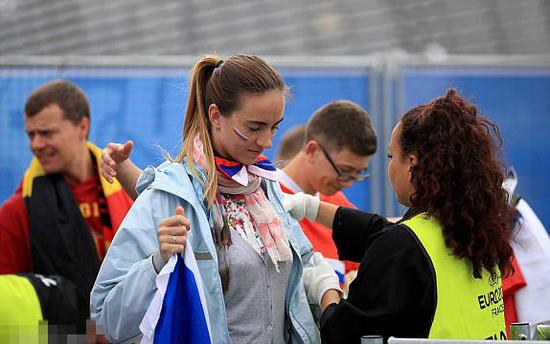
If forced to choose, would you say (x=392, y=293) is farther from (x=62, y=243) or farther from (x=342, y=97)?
(x=342, y=97)

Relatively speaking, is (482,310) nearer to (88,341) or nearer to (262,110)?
(262,110)

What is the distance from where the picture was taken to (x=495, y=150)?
110 inches

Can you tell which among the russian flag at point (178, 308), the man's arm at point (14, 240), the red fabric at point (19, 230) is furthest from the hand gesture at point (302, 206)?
the man's arm at point (14, 240)

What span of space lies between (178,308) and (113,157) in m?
0.72

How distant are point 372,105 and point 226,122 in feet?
10.2

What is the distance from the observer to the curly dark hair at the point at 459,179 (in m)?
2.66

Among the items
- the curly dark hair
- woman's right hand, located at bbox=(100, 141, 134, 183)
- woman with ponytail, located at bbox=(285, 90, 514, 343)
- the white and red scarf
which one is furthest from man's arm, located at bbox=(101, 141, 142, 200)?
the curly dark hair

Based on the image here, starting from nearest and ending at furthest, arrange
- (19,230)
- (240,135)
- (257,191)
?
(240,135), (257,191), (19,230)

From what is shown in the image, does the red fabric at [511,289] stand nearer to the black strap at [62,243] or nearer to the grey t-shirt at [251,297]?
the grey t-shirt at [251,297]

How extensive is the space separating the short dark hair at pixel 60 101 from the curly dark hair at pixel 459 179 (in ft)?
8.02

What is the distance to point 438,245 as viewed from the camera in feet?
8.66

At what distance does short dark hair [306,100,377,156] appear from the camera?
4.32 m

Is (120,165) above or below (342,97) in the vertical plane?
below

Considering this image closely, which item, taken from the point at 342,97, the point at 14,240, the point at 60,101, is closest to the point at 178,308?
the point at 14,240
